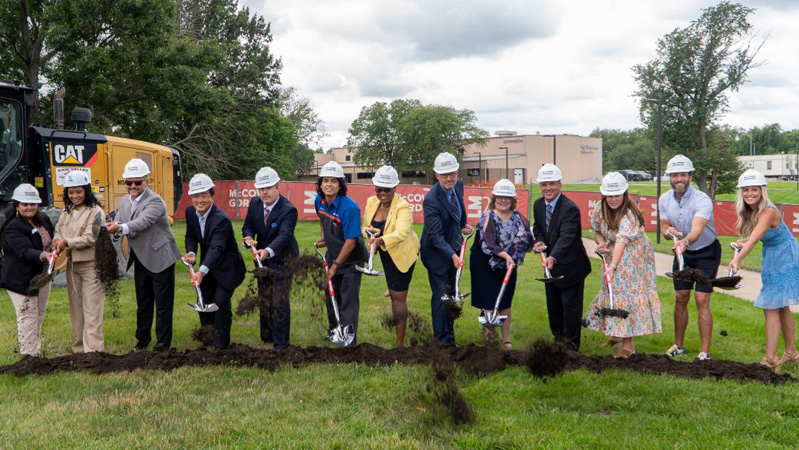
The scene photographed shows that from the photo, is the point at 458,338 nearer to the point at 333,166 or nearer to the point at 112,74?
the point at 333,166

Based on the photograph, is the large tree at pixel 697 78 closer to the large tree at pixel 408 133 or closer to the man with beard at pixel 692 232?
the man with beard at pixel 692 232

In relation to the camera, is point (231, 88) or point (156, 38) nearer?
point (156, 38)

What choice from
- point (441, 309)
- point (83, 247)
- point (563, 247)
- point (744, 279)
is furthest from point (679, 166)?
point (744, 279)

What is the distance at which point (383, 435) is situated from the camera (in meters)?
4.38

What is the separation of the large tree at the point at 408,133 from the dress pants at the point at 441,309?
257ft

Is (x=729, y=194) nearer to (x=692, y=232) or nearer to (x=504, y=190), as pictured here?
(x=692, y=232)

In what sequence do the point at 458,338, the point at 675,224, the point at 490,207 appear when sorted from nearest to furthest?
the point at 675,224 → the point at 490,207 → the point at 458,338

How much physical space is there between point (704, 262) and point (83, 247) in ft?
19.6

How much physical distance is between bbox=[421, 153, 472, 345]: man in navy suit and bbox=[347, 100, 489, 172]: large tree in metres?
78.1

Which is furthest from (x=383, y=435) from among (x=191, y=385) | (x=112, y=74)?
(x=112, y=74)

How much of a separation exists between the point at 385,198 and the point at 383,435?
2816mm

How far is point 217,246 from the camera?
6.54m

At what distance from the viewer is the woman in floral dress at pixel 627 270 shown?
6.39m

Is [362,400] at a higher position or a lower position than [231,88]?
lower
